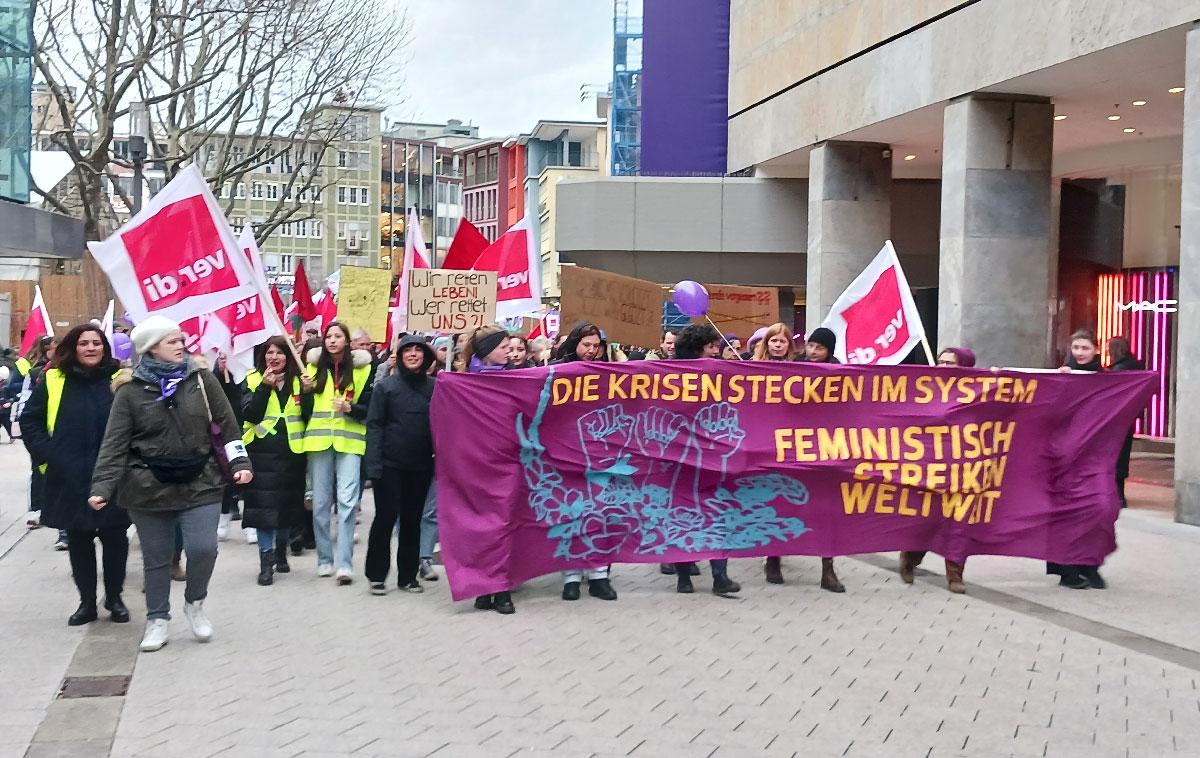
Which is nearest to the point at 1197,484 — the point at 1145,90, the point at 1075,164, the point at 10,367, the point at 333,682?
the point at 1145,90

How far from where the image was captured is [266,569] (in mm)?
10117

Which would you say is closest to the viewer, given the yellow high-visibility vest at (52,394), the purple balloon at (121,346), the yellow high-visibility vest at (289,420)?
the yellow high-visibility vest at (52,394)

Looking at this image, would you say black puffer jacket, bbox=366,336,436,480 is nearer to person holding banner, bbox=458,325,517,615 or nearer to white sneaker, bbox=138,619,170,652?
person holding banner, bbox=458,325,517,615

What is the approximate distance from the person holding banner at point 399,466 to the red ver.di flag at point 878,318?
125 inches

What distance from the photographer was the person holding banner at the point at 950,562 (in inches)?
381

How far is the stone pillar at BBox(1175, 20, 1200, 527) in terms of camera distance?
13.4 m

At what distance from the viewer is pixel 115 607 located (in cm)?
870

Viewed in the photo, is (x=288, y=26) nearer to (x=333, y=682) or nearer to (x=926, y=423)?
(x=926, y=423)

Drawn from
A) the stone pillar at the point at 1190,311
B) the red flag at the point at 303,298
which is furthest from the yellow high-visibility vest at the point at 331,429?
the red flag at the point at 303,298

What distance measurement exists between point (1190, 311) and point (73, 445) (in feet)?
32.3

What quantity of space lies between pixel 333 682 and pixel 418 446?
2.88m

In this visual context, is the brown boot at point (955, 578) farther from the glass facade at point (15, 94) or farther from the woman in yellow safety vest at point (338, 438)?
the glass facade at point (15, 94)

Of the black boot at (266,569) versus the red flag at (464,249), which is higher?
the red flag at (464,249)

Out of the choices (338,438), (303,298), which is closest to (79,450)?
(338,438)
